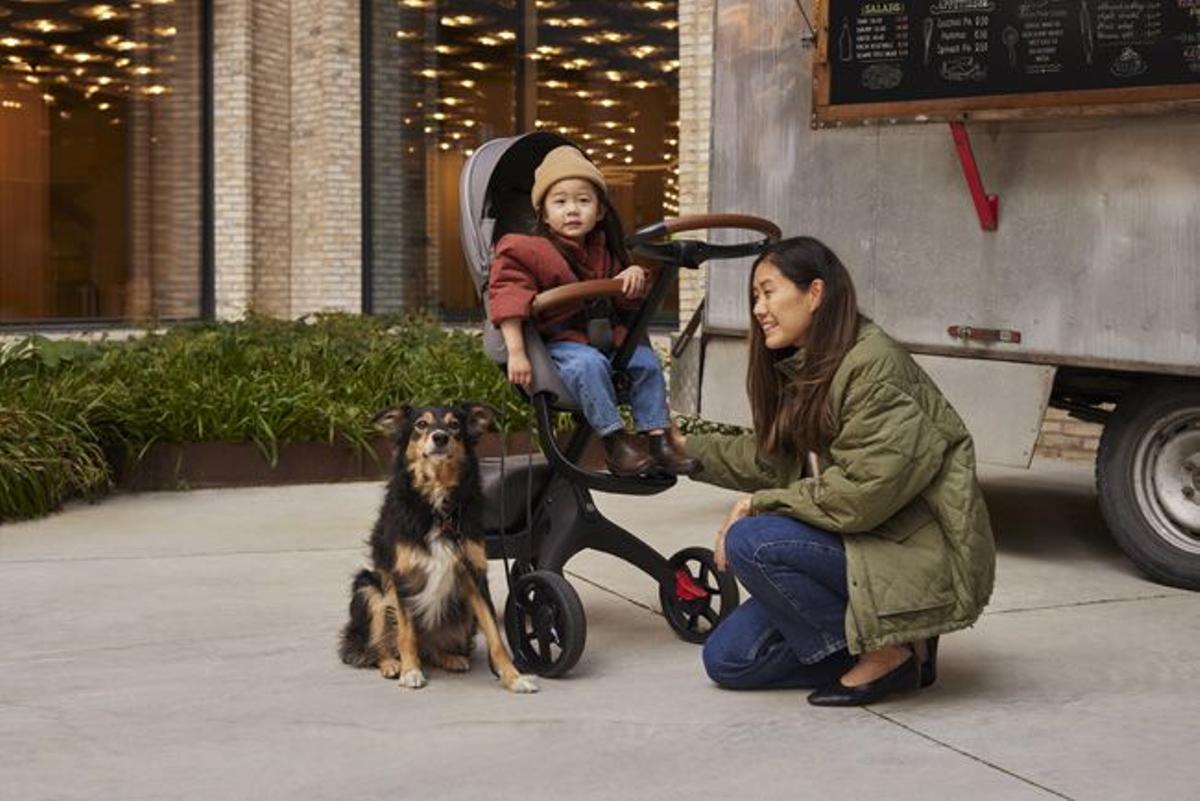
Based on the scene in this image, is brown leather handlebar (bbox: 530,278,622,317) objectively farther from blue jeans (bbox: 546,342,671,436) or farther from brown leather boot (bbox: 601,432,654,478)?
brown leather boot (bbox: 601,432,654,478)

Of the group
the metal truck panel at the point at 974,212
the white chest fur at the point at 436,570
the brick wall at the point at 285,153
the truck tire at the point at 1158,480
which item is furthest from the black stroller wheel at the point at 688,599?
the brick wall at the point at 285,153

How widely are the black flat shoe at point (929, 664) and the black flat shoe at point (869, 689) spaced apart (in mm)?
58

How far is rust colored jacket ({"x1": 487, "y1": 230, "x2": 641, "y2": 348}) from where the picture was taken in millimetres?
5949

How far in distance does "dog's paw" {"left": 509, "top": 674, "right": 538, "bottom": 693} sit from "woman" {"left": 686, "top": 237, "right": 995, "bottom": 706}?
68 cm

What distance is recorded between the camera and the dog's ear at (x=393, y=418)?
5656 millimetres

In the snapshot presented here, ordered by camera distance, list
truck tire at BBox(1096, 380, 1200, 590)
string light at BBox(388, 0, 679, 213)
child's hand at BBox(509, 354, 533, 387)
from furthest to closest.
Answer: string light at BBox(388, 0, 679, 213) < truck tire at BBox(1096, 380, 1200, 590) < child's hand at BBox(509, 354, 533, 387)

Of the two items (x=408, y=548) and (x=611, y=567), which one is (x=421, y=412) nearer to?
(x=408, y=548)

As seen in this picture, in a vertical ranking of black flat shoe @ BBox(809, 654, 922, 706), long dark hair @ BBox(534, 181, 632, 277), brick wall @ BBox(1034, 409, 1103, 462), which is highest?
long dark hair @ BBox(534, 181, 632, 277)

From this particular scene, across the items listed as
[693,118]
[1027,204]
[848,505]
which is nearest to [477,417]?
[848,505]

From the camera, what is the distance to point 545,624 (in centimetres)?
593

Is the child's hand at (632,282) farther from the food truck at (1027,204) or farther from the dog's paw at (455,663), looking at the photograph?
the food truck at (1027,204)

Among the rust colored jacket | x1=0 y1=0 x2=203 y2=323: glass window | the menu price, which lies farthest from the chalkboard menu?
x1=0 y1=0 x2=203 y2=323: glass window

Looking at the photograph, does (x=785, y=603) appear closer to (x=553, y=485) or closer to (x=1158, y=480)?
(x=553, y=485)

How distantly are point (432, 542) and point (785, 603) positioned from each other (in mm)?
1096
